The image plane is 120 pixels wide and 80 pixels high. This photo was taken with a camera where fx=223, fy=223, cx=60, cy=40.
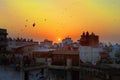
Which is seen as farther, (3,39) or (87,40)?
(87,40)

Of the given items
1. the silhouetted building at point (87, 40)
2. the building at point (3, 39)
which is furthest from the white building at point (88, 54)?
the building at point (3, 39)

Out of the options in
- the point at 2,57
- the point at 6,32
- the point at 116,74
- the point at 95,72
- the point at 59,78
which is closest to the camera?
the point at 2,57

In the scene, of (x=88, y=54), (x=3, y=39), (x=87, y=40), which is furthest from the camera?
(x=87, y=40)

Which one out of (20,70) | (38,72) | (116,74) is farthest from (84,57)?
(20,70)

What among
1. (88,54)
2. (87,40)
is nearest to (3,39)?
(88,54)

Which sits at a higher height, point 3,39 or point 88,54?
point 3,39

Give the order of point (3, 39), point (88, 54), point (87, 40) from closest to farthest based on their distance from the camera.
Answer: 1. point (88, 54)
2. point (3, 39)
3. point (87, 40)

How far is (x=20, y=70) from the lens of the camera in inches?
757

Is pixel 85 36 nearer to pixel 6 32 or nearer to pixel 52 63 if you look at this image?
pixel 52 63

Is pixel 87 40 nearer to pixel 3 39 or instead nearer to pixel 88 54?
pixel 88 54

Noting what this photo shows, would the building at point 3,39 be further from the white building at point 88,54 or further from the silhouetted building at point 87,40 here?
the silhouetted building at point 87,40

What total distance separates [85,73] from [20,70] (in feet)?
28.9

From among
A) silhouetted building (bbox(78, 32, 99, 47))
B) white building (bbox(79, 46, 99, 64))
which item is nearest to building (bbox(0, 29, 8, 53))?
white building (bbox(79, 46, 99, 64))

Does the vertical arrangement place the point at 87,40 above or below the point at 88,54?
above
